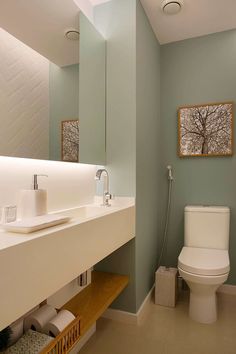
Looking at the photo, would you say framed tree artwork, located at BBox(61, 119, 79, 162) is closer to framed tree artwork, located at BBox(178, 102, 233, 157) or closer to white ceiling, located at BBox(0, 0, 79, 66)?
white ceiling, located at BBox(0, 0, 79, 66)

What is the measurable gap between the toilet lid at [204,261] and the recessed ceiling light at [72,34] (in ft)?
5.95

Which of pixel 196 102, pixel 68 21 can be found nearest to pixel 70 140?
pixel 68 21

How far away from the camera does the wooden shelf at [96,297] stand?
144 centimetres

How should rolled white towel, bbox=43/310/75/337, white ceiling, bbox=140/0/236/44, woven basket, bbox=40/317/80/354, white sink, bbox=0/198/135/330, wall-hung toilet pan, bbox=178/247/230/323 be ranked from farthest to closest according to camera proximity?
1. white ceiling, bbox=140/0/236/44
2. wall-hung toilet pan, bbox=178/247/230/323
3. rolled white towel, bbox=43/310/75/337
4. woven basket, bbox=40/317/80/354
5. white sink, bbox=0/198/135/330

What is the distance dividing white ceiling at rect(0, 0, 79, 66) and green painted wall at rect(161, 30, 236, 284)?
3.80 feet

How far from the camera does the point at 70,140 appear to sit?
1703mm

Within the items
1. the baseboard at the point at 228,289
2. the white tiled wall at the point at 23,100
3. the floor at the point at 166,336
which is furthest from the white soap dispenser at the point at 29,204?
the baseboard at the point at 228,289

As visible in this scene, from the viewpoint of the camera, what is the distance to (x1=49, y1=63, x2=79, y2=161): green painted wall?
1540 mm

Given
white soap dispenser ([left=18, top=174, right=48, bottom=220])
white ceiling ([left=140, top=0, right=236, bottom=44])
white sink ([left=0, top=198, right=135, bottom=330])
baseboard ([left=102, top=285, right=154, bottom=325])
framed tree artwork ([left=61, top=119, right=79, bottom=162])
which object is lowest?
baseboard ([left=102, top=285, right=154, bottom=325])

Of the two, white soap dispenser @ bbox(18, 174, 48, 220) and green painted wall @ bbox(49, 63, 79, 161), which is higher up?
green painted wall @ bbox(49, 63, 79, 161)

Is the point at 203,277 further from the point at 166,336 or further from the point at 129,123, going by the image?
the point at 129,123

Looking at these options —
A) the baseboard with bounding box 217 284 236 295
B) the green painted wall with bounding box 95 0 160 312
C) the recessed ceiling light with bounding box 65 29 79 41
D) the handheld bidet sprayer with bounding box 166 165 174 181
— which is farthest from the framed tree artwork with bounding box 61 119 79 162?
the baseboard with bounding box 217 284 236 295

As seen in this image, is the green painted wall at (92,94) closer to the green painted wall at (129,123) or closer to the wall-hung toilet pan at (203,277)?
the green painted wall at (129,123)

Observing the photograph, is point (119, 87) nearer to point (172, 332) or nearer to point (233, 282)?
point (172, 332)
